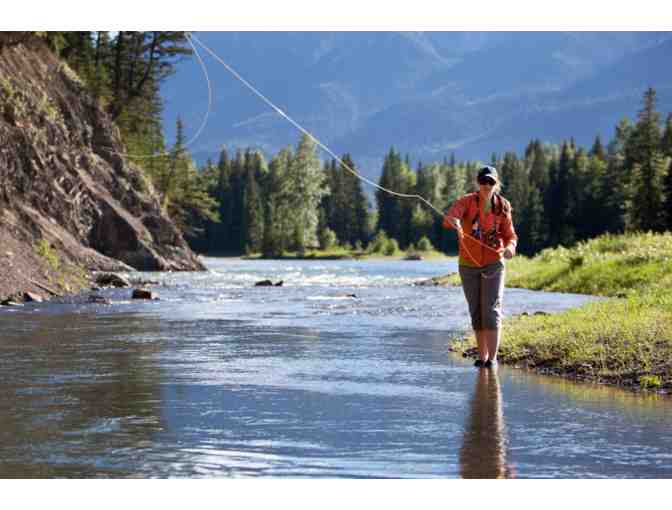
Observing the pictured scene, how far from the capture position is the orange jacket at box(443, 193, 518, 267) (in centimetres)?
1243

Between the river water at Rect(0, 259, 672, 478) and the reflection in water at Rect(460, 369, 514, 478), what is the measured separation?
2 cm

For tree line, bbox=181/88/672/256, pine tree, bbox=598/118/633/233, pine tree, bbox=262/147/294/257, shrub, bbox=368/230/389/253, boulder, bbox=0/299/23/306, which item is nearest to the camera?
boulder, bbox=0/299/23/306

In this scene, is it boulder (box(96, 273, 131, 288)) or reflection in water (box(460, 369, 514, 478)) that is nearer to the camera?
reflection in water (box(460, 369, 514, 478))

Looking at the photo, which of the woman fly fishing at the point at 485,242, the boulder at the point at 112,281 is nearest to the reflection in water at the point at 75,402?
the woman fly fishing at the point at 485,242

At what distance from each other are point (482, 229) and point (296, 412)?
3720 millimetres

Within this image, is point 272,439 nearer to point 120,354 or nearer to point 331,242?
point 120,354

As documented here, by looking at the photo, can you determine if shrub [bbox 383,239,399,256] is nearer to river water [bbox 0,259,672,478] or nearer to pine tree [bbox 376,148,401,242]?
pine tree [bbox 376,148,401,242]

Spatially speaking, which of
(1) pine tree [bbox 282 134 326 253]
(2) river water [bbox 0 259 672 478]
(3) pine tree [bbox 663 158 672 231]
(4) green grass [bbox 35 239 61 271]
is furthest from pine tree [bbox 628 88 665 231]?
(1) pine tree [bbox 282 134 326 253]

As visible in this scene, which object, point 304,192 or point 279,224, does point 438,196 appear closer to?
point 304,192

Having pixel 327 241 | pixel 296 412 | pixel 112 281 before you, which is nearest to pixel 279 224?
pixel 327 241

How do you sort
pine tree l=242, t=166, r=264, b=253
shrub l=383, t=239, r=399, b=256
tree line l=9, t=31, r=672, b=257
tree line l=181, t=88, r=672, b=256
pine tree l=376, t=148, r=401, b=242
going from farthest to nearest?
pine tree l=376, t=148, r=401, b=242, pine tree l=242, t=166, r=264, b=253, shrub l=383, t=239, r=399, b=256, tree line l=181, t=88, r=672, b=256, tree line l=9, t=31, r=672, b=257

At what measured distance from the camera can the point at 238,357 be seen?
14852 millimetres

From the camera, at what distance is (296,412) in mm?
9906
